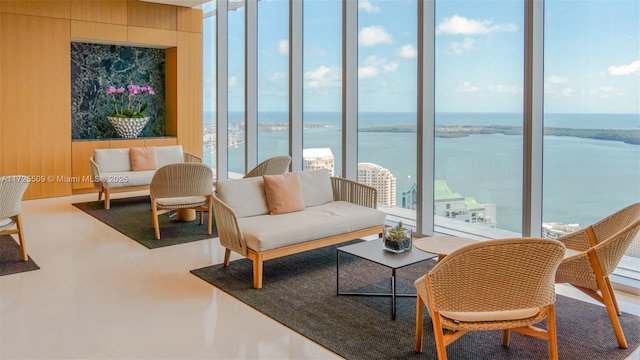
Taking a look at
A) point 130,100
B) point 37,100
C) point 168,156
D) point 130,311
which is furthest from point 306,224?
point 130,100

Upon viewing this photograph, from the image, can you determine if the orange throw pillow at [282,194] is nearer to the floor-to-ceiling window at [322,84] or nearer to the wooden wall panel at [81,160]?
the floor-to-ceiling window at [322,84]

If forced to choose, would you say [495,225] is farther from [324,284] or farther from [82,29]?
[82,29]

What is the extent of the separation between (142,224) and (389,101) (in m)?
3.31

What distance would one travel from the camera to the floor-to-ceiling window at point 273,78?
7.89m

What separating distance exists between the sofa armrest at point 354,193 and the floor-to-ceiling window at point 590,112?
5.13 ft

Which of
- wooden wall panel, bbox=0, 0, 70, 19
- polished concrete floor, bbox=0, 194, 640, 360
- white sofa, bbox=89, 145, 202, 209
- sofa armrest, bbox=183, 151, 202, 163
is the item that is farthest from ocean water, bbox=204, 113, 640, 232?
wooden wall panel, bbox=0, 0, 70, 19

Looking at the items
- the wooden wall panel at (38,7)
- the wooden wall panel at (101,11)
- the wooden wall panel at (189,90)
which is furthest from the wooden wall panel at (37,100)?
the wooden wall panel at (189,90)

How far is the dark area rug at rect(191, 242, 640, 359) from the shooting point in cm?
310

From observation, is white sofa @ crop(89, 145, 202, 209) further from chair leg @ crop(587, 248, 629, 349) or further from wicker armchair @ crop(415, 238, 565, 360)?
chair leg @ crop(587, 248, 629, 349)

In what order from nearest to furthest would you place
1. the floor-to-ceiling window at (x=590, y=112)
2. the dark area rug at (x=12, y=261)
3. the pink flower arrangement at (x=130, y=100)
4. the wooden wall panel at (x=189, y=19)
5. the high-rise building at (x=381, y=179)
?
the floor-to-ceiling window at (x=590, y=112) < the dark area rug at (x=12, y=261) < the high-rise building at (x=381, y=179) < the pink flower arrangement at (x=130, y=100) < the wooden wall panel at (x=189, y=19)

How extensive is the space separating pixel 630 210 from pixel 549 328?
122cm

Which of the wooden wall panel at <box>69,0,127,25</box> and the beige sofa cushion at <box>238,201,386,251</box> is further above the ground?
the wooden wall panel at <box>69,0,127,25</box>

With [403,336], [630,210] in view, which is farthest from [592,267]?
[403,336]

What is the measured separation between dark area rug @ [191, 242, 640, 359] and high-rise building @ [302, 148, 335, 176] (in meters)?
2.41
